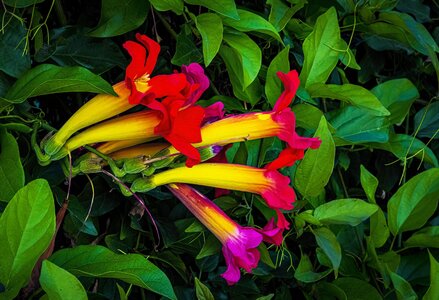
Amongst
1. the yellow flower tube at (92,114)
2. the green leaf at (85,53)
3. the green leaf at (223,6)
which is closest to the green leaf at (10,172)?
the yellow flower tube at (92,114)

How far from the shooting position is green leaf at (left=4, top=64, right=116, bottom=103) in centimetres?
75

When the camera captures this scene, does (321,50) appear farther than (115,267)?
Yes

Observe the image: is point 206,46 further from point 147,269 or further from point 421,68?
point 421,68

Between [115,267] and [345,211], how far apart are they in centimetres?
35

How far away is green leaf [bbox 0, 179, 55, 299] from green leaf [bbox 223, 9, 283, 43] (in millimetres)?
313

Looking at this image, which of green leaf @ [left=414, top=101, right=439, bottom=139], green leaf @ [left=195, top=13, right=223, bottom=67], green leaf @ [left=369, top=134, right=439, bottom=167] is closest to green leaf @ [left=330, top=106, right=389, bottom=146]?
green leaf @ [left=369, top=134, right=439, bottom=167]

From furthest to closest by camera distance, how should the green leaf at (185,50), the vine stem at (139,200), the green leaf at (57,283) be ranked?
the green leaf at (185,50) → the vine stem at (139,200) → the green leaf at (57,283)

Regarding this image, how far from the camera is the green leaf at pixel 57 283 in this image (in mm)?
694

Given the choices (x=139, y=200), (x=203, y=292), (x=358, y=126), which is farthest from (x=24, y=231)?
(x=358, y=126)

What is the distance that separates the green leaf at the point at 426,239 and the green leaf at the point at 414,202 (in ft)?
0.06

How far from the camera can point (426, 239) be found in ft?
3.59

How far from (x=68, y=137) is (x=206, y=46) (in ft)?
0.61

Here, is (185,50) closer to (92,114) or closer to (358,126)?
(92,114)

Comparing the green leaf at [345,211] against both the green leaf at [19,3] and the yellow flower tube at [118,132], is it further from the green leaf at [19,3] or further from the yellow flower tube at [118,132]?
the green leaf at [19,3]
